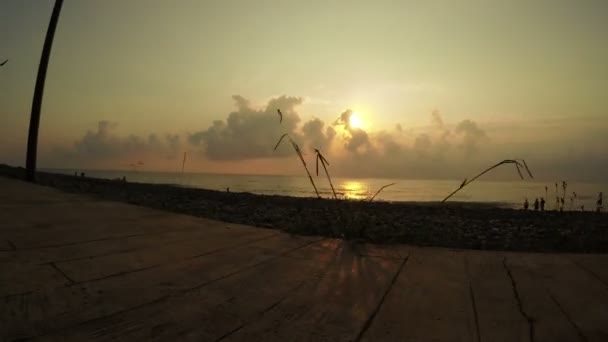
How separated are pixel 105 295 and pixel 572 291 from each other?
6.93 feet

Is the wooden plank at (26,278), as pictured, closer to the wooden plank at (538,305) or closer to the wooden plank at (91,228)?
the wooden plank at (91,228)

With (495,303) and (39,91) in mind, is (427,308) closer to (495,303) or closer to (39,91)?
(495,303)

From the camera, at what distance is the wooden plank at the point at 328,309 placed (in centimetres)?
116

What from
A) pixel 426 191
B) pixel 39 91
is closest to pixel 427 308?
pixel 39 91

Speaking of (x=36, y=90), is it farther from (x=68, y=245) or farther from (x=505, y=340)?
(x=505, y=340)

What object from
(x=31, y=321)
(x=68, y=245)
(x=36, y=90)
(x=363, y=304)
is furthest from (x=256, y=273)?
(x=36, y=90)

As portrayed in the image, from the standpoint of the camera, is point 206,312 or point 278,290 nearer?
point 206,312

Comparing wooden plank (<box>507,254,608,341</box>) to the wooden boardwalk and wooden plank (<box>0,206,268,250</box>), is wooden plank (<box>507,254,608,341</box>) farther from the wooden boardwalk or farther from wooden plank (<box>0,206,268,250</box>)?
wooden plank (<box>0,206,268,250</box>)

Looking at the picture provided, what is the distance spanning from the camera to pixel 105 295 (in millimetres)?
1417

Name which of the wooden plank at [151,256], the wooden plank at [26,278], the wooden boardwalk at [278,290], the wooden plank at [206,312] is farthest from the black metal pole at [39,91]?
the wooden plank at [206,312]

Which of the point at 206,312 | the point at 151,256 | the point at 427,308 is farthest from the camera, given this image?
the point at 151,256

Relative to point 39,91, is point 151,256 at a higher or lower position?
lower

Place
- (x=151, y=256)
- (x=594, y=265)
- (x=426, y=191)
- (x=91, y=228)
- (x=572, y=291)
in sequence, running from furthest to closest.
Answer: (x=426, y=191)
(x=91, y=228)
(x=594, y=265)
(x=151, y=256)
(x=572, y=291)

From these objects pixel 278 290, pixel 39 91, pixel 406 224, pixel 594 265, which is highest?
pixel 39 91
